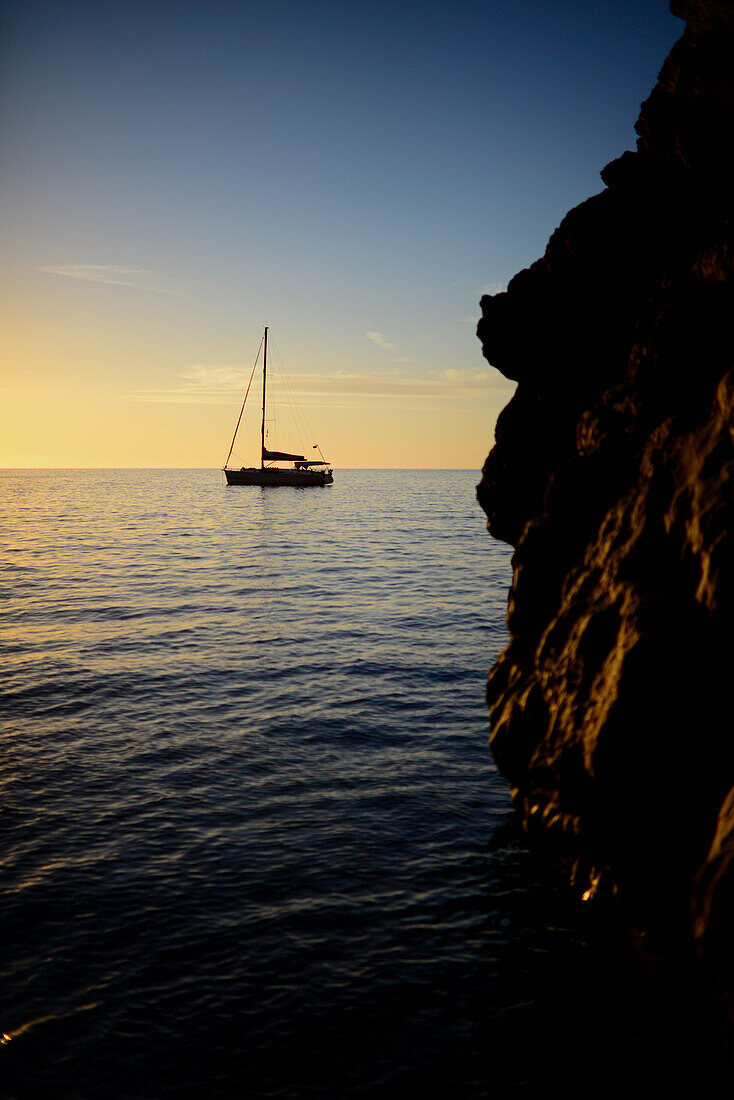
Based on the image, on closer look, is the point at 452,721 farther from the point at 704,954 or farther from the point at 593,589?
the point at 704,954

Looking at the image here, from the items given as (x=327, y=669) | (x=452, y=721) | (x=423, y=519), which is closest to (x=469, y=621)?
(x=327, y=669)

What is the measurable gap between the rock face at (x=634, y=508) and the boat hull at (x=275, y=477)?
405 feet

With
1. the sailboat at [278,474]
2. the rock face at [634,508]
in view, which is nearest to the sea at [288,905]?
the rock face at [634,508]

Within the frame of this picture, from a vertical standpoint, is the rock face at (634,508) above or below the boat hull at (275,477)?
below

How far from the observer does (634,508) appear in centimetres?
802

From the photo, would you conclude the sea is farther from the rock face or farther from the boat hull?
the boat hull

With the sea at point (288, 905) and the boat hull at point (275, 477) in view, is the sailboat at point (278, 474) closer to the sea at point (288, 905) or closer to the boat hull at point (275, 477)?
the boat hull at point (275, 477)

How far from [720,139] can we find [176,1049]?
10659 mm

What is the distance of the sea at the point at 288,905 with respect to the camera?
601cm

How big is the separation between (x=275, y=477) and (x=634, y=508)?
419ft

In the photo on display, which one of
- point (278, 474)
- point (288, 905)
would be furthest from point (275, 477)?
point (288, 905)

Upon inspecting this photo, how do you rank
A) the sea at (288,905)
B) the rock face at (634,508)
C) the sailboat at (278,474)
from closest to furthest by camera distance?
the sea at (288,905) → the rock face at (634,508) → the sailboat at (278,474)

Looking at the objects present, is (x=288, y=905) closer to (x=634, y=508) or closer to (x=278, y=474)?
(x=634, y=508)

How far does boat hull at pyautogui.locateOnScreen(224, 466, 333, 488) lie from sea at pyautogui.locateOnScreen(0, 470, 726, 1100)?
11416cm
